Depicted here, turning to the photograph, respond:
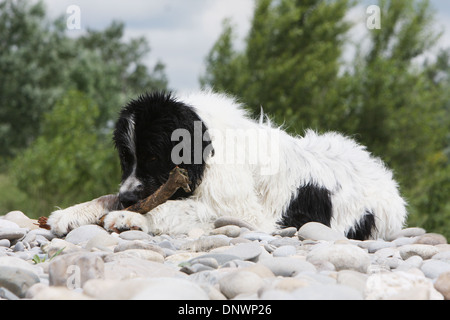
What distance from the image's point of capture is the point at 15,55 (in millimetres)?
28125

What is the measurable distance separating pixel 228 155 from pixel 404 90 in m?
16.7

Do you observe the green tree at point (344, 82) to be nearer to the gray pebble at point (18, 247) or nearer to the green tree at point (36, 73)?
the green tree at point (36, 73)

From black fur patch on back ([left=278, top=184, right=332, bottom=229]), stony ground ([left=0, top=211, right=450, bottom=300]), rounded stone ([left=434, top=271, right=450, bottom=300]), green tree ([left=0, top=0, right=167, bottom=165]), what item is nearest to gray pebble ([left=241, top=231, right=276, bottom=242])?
stony ground ([left=0, top=211, right=450, bottom=300])

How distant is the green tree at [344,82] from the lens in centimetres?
1839

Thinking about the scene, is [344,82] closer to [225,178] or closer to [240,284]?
[225,178]

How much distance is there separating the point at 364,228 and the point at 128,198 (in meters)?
2.42

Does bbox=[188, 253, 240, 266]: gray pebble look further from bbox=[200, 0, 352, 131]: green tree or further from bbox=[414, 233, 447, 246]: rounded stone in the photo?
bbox=[200, 0, 352, 131]: green tree

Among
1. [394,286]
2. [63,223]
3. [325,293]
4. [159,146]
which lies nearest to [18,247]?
[63,223]

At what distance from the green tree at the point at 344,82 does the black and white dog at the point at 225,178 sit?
37.2ft

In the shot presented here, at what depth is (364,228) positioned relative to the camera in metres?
6.13

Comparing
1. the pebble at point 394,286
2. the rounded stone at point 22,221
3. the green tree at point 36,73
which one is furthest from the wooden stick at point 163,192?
the green tree at point 36,73

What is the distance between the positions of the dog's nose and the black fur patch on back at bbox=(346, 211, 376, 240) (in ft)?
7.11

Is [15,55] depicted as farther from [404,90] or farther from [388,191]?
[388,191]
